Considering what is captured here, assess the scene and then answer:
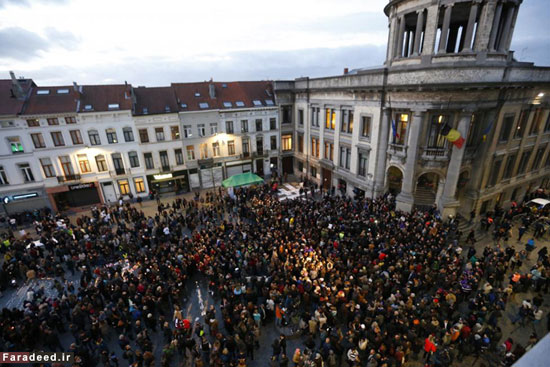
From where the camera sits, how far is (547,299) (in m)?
14.6

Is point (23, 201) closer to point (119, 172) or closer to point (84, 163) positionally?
point (84, 163)

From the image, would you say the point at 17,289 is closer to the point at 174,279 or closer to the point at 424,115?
the point at 174,279

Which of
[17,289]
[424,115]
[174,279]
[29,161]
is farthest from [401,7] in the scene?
[29,161]

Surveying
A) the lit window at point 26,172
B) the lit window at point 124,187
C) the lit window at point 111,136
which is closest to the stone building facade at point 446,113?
the lit window at point 111,136

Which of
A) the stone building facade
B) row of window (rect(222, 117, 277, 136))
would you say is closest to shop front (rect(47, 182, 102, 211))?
row of window (rect(222, 117, 277, 136))

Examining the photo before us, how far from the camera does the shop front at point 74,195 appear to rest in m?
28.0

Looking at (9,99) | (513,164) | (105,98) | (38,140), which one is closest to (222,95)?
(105,98)

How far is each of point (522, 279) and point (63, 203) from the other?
39.1 meters

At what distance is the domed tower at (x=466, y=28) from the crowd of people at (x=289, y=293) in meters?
11.9

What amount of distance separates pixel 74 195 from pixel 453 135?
36.4 meters

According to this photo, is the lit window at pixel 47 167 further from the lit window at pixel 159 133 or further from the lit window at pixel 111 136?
the lit window at pixel 159 133

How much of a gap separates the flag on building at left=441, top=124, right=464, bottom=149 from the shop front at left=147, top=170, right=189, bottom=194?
89.1ft

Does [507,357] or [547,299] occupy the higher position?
[507,357]

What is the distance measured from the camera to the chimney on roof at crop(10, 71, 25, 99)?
25.0 m
